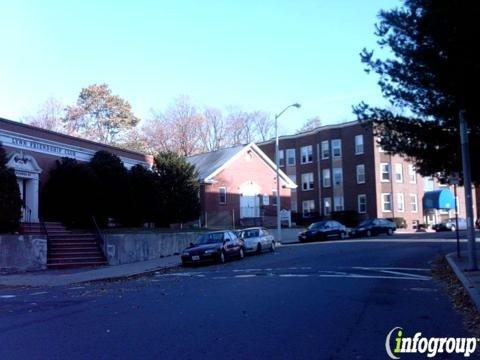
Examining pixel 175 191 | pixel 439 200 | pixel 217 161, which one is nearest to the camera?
pixel 175 191

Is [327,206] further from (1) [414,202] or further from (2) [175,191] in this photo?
(2) [175,191]

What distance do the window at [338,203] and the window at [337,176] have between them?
146 cm

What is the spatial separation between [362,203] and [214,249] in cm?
3696

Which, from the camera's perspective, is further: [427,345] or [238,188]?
[238,188]

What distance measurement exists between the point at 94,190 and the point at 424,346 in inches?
917

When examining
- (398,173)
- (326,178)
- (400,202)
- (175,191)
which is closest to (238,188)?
(175,191)

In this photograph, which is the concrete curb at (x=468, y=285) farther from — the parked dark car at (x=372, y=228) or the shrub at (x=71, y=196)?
the parked dark car at (x=372, y=228)

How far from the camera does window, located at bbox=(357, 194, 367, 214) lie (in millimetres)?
58688


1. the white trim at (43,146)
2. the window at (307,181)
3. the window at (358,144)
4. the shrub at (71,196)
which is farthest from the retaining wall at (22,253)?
the window at (307,181)

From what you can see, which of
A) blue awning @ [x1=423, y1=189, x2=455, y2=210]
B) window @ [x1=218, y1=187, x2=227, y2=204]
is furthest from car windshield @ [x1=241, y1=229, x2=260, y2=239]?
blue awning @ [x1=423, y1=189, x2=455, y2=210]

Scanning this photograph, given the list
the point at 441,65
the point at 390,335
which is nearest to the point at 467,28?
the point at 441,65

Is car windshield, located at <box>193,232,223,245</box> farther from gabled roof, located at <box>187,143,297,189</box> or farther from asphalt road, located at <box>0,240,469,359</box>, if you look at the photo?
gabled roof, located at <box>187,143,297,189</box>

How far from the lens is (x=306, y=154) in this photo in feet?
212

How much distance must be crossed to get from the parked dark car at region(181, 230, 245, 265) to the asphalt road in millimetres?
6225
